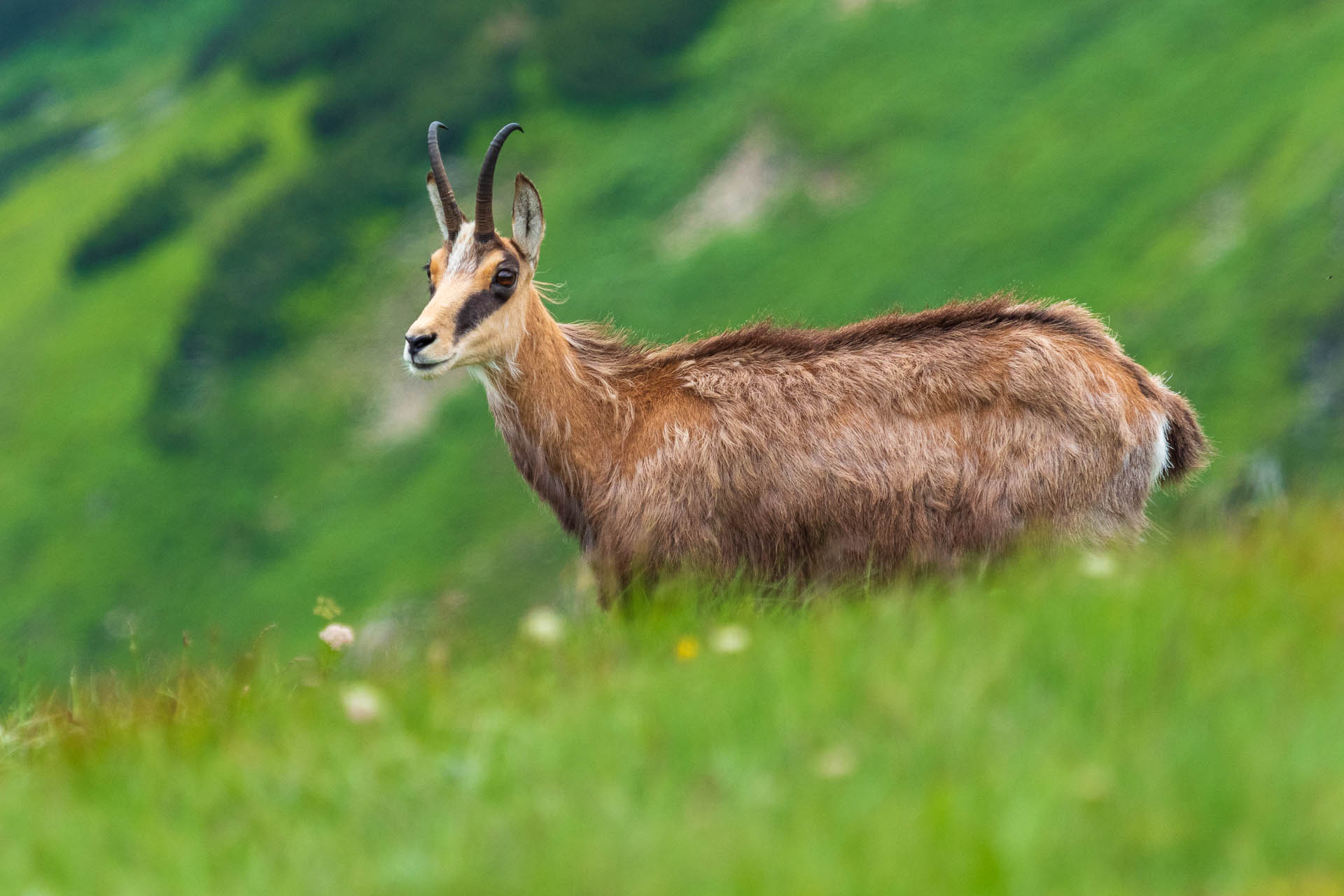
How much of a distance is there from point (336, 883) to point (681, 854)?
3.10 ft

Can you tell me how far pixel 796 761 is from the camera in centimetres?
444

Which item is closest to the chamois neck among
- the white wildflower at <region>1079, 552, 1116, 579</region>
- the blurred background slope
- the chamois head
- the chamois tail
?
the chamois head

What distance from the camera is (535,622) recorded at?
20.0ft

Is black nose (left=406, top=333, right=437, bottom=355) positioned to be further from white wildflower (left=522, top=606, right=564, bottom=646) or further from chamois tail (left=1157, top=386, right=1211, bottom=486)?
chamois tail (left=1157, top=386, right=1211, bottom=486)

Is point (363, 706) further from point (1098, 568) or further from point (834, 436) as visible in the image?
point (834, 436)

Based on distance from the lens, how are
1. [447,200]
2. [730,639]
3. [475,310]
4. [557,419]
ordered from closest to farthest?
[730,639]
[475,310]
[557,419]
[447,200]

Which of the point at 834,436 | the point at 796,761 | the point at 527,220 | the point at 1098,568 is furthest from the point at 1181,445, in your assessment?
the point at 796,761

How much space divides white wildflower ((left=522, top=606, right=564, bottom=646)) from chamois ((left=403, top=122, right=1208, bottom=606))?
2768mm

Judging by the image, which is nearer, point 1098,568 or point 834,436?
point 1098,568

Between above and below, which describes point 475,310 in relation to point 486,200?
below

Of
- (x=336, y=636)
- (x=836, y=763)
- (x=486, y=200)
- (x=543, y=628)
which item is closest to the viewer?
(x=836, y=763)

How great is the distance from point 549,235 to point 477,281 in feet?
213

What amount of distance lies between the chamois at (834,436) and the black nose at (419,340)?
0.04 ft

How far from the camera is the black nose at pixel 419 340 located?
968 cm
